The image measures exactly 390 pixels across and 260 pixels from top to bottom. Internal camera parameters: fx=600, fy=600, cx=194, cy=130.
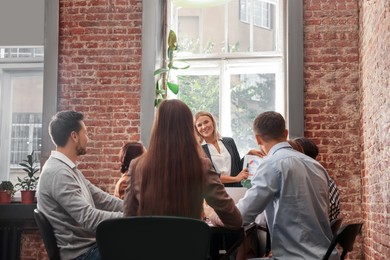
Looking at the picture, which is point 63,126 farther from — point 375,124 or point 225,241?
point 375,124

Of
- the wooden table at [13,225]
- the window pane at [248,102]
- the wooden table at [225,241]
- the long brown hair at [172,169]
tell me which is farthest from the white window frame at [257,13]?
the long brown hair at [172,169]

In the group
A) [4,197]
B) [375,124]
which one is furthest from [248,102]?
[4,197]

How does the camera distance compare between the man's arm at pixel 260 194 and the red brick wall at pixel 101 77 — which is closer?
the man's arm at pixel 260 194

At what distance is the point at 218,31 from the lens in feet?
22.4

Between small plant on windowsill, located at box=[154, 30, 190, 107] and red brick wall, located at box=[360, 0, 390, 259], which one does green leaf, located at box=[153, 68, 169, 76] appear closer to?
small plant on windowsill, located at box=[154, 30, 190, 107]

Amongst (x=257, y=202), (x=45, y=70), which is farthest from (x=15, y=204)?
(x=257, y=202)

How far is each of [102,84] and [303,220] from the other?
3836 millimetres

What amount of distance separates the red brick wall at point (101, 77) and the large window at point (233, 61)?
614 millimetres

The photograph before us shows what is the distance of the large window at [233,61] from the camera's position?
21.9 ft

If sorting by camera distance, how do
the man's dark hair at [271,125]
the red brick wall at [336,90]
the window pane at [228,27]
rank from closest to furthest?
the man's dark hair at [271,125] < the red brick wall at [336,90] < the window pane at [228,27]

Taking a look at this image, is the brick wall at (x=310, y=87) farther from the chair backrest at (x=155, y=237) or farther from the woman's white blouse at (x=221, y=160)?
the chair backrest at (x=155, y=237)

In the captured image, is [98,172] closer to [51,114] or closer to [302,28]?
[51,114]

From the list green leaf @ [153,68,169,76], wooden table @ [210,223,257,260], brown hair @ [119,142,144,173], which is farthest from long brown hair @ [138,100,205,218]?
green leaf @ [153,68,169,76]

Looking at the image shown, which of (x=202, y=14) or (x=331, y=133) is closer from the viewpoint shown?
(x=331, y=133)
